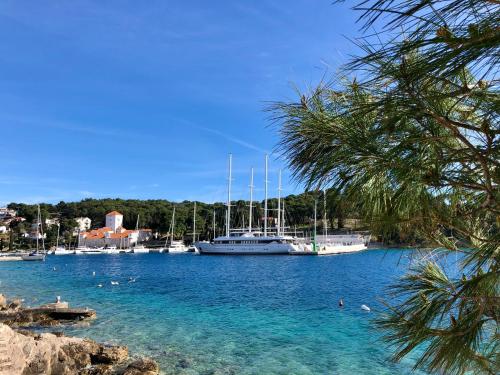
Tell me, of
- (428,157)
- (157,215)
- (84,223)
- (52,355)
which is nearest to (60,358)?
(52,355)

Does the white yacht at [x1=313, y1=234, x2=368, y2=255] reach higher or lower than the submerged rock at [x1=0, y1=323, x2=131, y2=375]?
higher

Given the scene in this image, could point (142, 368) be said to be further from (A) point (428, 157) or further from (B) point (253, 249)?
(B) point (253, 249)

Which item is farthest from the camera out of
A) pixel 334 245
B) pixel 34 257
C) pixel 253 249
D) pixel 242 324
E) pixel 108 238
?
pixel 108 238

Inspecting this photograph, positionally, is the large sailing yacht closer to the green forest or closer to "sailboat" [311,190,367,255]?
"sailboat" [311,190,367,255]

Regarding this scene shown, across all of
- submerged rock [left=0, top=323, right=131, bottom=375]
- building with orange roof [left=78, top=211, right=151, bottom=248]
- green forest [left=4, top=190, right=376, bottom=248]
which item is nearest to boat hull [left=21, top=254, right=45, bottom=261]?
green forest [left=4, top=190, right=376, bottom=248]

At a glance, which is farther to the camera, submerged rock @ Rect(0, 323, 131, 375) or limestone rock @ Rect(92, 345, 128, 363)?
limestone rock @ Rect(92, 345, 128, 363)

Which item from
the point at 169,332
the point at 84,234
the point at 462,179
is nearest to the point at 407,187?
the point at 462,179

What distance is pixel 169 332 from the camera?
17.7 metres

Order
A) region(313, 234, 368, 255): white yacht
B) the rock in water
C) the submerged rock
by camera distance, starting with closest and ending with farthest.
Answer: the submerged rock < the rock in water < region(313, 234, 368, 255): white yacht

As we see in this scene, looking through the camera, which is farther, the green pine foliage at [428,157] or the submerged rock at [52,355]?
the submerged rock at [52,355]

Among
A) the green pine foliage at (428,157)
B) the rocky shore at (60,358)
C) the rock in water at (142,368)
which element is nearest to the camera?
the green pine foliage at (428,157)

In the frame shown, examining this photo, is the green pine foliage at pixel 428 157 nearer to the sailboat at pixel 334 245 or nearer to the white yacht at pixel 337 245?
the sailboat at pixel 334 245

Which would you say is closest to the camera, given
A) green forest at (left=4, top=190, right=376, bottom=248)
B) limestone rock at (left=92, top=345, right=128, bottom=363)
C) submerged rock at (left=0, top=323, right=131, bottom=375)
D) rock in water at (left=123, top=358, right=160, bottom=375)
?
submerged rock at (left=0, top=323, right=131, bottom=375)

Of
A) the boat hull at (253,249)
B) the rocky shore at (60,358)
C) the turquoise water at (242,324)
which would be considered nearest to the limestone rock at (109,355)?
the rocky shore at (60,358)
